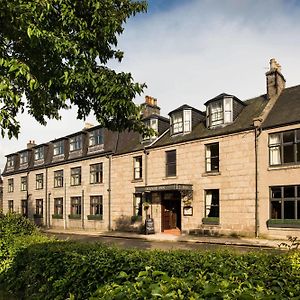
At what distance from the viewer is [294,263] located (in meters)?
4.96

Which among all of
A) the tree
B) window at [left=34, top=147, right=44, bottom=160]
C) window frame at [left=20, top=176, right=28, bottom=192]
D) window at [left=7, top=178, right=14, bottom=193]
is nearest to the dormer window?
the tree

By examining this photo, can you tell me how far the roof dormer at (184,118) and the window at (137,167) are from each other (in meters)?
4.18

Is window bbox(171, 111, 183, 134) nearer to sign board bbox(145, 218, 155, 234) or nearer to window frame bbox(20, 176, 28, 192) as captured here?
sign board bbox(145, 218, 155, 234)

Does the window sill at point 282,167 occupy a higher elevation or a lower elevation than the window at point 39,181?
higher

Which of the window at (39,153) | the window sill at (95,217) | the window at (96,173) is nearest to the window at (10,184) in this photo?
the window at (39,153)

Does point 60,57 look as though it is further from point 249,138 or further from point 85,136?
point 85,136

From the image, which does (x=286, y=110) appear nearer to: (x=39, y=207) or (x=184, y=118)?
(x=184, y=118)

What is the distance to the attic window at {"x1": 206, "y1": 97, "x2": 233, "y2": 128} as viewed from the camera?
2597 centimetres

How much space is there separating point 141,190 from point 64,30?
905 inches

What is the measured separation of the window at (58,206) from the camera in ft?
134

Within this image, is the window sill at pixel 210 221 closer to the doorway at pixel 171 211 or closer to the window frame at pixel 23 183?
the doorway at pixel 171 211

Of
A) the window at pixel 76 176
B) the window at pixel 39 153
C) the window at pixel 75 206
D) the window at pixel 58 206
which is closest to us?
the window at pixel 75 206

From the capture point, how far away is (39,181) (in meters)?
45.7

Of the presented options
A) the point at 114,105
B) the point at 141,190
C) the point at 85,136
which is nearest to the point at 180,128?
the point at 141,190
